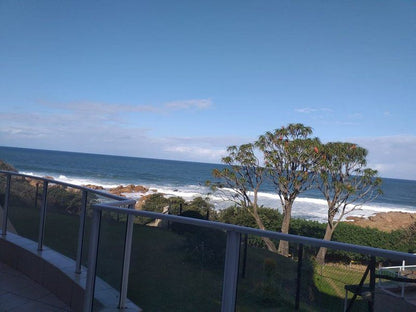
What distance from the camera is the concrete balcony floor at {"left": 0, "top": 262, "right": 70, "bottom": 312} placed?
123 inches

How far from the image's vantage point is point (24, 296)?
338 centimetres

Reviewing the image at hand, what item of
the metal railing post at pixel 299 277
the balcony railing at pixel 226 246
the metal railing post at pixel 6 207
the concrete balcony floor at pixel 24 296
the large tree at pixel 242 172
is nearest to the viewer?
the balcony railing at pixel 226 246

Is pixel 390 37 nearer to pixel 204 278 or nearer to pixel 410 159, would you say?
pixel 204 278

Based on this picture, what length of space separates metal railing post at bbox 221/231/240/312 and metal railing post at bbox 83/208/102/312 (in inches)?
48.8

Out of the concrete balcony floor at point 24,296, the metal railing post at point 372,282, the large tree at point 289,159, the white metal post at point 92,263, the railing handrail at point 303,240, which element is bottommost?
the concrete balcony floor at point 24,296

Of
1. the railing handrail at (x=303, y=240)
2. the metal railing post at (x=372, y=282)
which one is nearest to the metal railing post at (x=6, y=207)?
the railing handrail at (x=303, y=240)

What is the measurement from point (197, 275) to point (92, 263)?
1047 millimetres

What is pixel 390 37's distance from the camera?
17719mm

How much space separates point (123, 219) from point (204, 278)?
0.90 m

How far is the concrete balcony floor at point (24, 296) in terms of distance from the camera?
10.3ft

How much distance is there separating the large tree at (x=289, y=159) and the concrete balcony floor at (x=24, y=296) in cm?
1307

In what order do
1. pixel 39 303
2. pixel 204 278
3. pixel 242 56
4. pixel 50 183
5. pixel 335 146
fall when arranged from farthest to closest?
1. pixel 242 56
2. pixel 335 146
3. pixel 50 183
4. pixel 39 303
5. pixel 204 278

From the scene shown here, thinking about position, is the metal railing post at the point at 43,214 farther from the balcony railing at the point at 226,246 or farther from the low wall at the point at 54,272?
Result: the balcony railing at the point at 226,246

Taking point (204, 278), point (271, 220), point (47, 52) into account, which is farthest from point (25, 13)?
point (271, 220)
